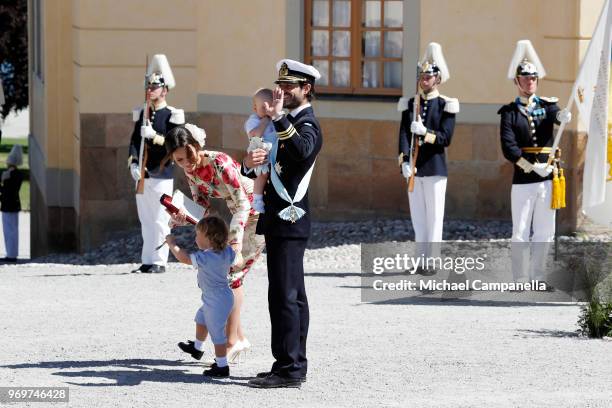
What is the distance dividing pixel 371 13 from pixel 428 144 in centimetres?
385

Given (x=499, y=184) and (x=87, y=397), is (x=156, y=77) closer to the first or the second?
(x=499, y=184)

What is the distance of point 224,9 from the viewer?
57.6ft

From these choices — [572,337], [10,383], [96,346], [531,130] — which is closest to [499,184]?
[531,130]

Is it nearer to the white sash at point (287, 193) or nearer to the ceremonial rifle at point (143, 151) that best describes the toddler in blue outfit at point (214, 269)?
the white sash at point (287, 193)

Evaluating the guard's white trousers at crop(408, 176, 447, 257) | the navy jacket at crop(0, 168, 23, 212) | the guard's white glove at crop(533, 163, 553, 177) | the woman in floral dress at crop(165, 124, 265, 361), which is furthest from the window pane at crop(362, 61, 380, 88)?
the woman in floral dress at crop(165, 124, 265, 361)

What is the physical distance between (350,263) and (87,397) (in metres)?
6.90

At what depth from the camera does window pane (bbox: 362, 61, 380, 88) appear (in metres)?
17.3

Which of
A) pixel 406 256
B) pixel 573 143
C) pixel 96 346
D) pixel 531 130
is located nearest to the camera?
pixel 96 346

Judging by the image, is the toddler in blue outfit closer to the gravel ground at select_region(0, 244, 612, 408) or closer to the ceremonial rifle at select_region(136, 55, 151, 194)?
the gravel ground at select_region(0, 244, 612, 408)

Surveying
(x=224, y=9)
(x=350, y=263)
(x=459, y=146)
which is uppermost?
(x=224, y=9)

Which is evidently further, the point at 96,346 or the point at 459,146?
the point at 459,146

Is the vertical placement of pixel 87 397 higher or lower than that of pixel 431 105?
lower

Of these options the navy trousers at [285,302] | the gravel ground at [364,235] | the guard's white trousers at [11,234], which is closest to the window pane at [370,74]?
the gravel ground at [364,235]

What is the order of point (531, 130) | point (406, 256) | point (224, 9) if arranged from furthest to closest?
1. point (224, 9)
2. point (406, 256)
3. point (531, 130)
